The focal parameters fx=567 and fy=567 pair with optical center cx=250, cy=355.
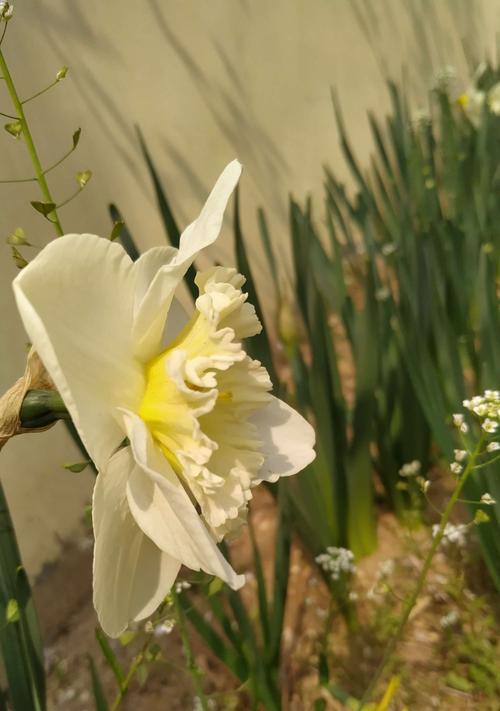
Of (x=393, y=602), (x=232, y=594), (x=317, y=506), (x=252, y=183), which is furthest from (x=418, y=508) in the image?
(x=252, y=183)

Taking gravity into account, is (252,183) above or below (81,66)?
below

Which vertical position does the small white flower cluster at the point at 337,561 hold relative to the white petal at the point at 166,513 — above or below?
below

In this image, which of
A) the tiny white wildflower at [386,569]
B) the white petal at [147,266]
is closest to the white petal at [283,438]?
the white petal at [147,266]

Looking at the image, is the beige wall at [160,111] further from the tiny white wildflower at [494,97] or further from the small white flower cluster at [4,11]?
the small white flower cluster at [4,11]

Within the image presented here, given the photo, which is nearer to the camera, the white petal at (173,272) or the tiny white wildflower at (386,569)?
the white petal at (173,272)

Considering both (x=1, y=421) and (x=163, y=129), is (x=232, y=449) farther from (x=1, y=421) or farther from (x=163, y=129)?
(x=163, y=129)

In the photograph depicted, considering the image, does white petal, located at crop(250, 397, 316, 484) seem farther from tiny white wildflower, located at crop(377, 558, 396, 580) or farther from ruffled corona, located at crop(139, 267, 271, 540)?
tiny white wildflower, located at crop(377, 558, 396, 580)

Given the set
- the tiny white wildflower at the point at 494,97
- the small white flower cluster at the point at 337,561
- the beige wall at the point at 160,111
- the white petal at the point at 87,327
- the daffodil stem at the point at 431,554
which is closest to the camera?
the white petal at the point at 87,327
